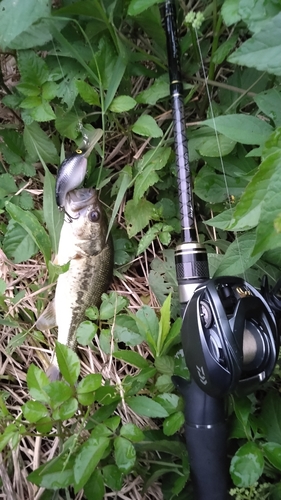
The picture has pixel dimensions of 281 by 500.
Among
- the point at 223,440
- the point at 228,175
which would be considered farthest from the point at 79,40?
the point at 223,440

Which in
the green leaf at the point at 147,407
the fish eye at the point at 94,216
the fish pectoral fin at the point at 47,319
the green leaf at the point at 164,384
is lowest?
the green leaf at the point at 147,407

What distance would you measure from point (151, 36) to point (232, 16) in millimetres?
389

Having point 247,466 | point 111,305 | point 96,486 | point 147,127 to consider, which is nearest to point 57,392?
point 96,486

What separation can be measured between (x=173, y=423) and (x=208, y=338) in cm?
36

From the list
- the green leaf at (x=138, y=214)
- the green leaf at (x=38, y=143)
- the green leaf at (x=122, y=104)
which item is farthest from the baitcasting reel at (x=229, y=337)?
the green leaf at (x=38, y=143)

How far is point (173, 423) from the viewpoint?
4.21 feet

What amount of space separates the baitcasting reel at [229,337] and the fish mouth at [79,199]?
0.56m

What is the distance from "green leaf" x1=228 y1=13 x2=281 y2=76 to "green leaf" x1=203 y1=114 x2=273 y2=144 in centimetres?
23

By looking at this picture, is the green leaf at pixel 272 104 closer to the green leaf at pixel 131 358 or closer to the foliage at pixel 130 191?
the foliage at pixel 130 191

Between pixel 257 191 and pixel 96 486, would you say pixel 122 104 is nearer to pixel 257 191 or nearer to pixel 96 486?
pixel 257 191

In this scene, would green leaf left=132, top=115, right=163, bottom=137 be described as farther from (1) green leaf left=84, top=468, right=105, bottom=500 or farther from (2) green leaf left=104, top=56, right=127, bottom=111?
(1) green leaf left=84, top=468, right=105, bottom=500

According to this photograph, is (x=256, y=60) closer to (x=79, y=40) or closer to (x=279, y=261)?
(x=279, y=261)

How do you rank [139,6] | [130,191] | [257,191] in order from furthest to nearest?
1. [130,191]
2. [139,6]
3. [257,191]

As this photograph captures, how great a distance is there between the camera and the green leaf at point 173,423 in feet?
4.19
